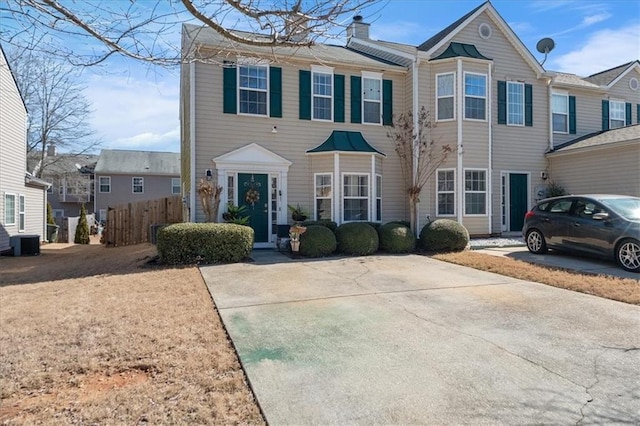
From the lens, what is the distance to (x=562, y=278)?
22.7 ft

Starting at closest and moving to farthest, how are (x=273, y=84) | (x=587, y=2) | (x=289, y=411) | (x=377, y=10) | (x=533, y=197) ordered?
1. (x=289, y=411)
2. (x=377, y=10)
3. (x=587, y=2)
4. (x=273, y=84)
5. (x=533, y=197)

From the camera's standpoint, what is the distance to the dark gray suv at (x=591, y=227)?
769 centimetres

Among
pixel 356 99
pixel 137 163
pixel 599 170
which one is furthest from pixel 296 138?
pixel 137 163

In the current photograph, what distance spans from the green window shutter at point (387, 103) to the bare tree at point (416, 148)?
195mm

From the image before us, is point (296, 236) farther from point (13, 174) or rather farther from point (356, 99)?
point (13, 174)

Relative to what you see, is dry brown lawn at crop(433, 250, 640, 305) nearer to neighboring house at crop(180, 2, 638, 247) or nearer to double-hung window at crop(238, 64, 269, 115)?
neighboring house at crop(180, 2, 638, 247)

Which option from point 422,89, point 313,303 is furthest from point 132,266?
point 422,89

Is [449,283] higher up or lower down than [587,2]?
lower down

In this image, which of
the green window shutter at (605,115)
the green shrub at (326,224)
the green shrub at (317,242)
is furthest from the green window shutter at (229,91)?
the green window shutter at (605,115)

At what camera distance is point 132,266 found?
9.52 meters

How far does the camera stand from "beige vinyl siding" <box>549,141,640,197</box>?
12.5 metres

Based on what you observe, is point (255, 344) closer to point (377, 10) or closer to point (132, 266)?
point (377, 10)

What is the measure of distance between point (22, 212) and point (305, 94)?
1302cm

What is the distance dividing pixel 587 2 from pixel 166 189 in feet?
108
